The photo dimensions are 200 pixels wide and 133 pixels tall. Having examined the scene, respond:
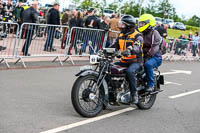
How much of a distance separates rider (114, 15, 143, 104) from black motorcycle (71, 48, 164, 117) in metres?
0.13

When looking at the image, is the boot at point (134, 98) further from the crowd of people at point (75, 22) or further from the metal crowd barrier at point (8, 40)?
the metal crowd barrier at point (8, 40)

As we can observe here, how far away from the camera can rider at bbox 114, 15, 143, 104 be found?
583 cm

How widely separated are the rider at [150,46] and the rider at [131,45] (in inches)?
13.9

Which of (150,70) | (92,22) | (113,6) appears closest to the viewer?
(150,70)

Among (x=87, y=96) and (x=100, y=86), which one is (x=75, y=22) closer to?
(x=100, y=86)

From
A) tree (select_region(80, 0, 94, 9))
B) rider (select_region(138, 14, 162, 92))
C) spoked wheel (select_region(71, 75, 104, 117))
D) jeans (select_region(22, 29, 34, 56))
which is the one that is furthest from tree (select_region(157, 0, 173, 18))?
spoked wheel (select_region(71, 75, 104, 117))

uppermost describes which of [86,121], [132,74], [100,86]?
[132,74]

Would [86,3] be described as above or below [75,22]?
above

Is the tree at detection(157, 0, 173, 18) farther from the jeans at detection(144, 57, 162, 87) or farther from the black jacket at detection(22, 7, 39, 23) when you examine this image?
the jeans at detection(144, 57, 162, 87)

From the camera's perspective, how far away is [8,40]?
10.4m

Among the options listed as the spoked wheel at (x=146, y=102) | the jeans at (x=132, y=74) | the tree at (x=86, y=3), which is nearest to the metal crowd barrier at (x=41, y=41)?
the spoked wheel at (x=146, y=102)

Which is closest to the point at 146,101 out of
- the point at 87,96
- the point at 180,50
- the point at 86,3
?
the point at 87,96

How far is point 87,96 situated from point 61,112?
669 millimetres

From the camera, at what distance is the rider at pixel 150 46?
6371 mm
